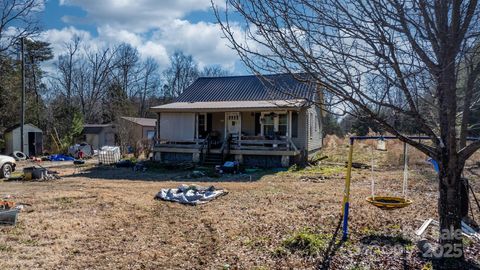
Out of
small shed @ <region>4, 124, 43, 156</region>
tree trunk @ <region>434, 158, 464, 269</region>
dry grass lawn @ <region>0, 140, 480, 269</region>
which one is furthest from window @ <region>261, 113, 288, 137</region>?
small shed @ <region>4, 124, 43, 156</region>

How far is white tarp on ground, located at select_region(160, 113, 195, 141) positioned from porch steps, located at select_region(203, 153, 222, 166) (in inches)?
69.1

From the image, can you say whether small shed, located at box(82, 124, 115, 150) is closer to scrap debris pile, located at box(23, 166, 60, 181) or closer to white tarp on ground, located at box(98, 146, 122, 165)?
white tarp on ground, located at box(98, 146, 122, 165)

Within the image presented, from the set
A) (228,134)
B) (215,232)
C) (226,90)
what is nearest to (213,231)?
(215,232)

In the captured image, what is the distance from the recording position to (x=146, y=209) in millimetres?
8453

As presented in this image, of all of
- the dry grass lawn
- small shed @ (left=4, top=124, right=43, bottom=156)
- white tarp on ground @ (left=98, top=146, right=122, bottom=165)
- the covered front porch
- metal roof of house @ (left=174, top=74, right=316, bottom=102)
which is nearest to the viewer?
the dry grass lawn

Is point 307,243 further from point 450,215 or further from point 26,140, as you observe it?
point 26,140

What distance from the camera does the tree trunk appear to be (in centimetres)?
432

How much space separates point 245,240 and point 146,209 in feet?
11.2

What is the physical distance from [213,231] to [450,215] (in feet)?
11.9

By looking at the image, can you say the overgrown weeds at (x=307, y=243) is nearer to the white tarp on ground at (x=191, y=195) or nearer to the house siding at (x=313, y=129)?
the white tarp on ground at (x=191, y=195)

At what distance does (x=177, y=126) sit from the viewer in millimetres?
20578

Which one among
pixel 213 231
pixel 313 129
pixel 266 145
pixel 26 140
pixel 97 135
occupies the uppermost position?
pixel 313 129

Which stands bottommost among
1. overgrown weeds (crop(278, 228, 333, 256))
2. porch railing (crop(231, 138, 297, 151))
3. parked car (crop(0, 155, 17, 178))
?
overgrown weeds (crop(278, 228, 333, 256))

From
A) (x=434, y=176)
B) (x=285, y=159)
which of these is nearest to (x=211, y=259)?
(x=434, y=176)
